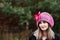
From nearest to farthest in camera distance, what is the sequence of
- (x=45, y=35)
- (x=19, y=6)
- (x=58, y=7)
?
(x=45, y=35) → (x=58, y=7) → (x=19, y=6)

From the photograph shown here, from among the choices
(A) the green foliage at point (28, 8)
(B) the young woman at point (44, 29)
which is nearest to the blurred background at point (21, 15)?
(A) the green foliage at point (28, 8)

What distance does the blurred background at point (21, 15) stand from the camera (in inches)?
313

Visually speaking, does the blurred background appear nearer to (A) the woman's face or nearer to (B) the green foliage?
(B) the green foliage

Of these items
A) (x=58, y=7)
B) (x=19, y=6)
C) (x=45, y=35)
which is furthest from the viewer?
(x=19, y=6)

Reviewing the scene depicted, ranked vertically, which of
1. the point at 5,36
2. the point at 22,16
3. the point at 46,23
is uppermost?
the point at 46,23

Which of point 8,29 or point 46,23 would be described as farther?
point 8,29

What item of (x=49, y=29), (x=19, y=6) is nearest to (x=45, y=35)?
(x=49, y=29)

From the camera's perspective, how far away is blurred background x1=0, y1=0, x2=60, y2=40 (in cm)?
795

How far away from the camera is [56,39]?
563 centimetres

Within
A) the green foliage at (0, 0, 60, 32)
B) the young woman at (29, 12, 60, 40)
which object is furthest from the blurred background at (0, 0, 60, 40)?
the young woman at (29, 12, 60, 40)

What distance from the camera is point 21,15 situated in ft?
26.6

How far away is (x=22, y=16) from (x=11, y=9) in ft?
1.16

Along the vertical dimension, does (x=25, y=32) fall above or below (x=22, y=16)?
below

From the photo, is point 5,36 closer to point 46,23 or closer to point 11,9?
point 11,9
